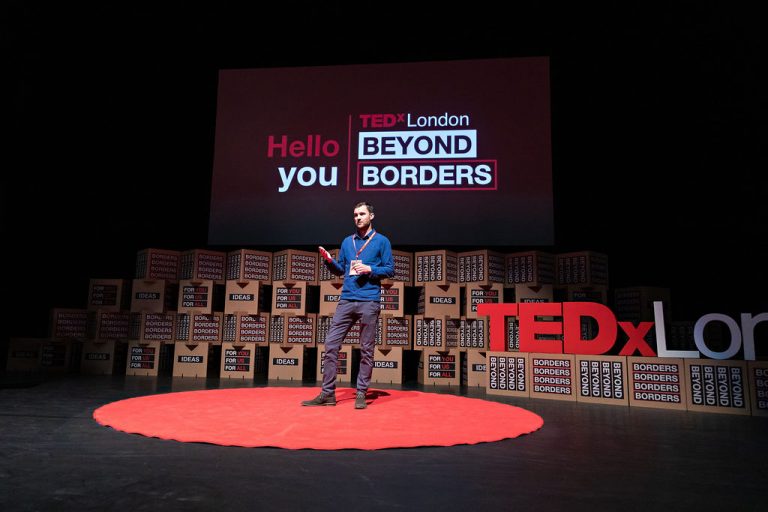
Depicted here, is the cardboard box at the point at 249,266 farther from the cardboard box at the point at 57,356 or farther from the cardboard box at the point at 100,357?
the cardboard box at the point at 57,356

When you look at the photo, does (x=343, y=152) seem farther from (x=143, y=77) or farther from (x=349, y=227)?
(x=143, y=77)

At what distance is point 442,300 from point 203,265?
3.13m

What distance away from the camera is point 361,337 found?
3.96m

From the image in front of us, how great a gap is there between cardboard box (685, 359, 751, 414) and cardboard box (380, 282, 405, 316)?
3.12 m

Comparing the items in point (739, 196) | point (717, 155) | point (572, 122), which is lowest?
point (739, 196)

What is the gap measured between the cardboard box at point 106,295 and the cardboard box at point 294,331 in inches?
84.2

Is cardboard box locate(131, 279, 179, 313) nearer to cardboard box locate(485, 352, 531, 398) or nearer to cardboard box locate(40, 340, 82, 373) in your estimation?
cardboard box locate(40, 340, 82, 373)

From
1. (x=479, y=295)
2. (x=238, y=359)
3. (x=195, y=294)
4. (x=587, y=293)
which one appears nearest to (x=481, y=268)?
(x=479, y=295)

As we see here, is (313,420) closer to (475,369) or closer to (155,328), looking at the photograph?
(475,369)

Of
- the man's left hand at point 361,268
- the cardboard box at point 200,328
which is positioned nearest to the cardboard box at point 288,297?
the cardboard box at point 200,328

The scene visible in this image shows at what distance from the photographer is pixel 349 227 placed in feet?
21.3

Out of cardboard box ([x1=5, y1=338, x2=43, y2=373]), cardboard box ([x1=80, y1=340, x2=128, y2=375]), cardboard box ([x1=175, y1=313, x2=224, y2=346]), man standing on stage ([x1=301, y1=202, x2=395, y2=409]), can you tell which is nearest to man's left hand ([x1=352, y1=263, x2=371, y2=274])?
man standing on stage ([x1=301, y1=202, x2=395, y2=409])

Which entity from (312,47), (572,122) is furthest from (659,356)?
(312,47)

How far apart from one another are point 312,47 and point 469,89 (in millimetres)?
2273
